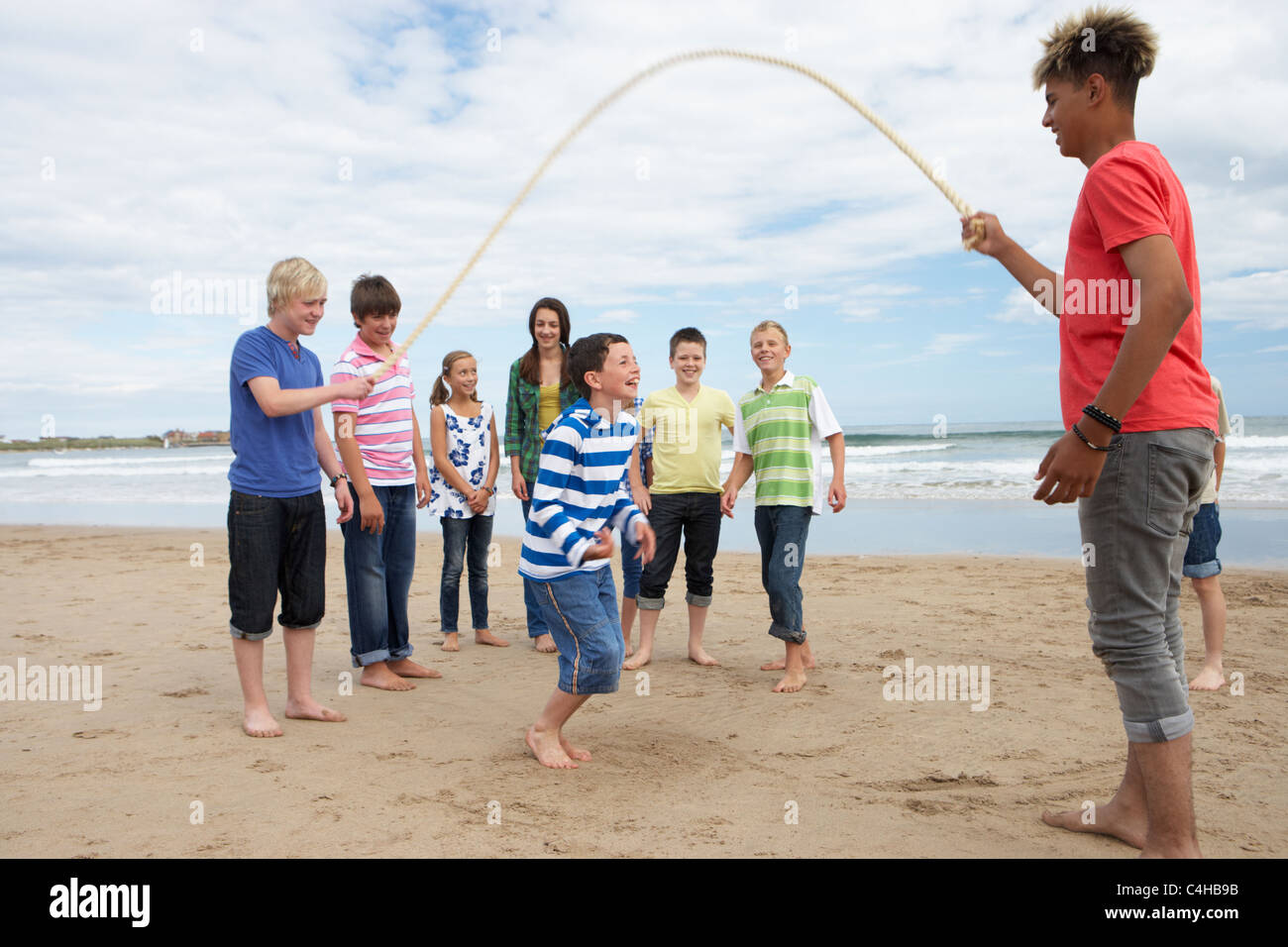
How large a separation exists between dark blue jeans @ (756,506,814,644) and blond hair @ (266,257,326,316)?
264 cm

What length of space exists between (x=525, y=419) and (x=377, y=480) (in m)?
1.27

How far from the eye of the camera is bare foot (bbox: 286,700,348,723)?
422cm

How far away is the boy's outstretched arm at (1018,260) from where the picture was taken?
116 inches

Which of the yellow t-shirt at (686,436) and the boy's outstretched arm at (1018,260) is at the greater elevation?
the boy's outstretched arm at (1018,260)

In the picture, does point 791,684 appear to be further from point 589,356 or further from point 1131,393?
point 1131,393

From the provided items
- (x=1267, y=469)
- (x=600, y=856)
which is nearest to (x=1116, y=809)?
(x=600, y=856)

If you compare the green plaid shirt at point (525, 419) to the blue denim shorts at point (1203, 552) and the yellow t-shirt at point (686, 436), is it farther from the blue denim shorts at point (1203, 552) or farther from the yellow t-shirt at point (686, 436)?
the blue denim shorts at point (1203, 552)

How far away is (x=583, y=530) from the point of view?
3578mm

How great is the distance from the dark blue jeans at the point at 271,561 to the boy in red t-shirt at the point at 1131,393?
125 inches

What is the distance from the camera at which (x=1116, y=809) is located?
2914mm

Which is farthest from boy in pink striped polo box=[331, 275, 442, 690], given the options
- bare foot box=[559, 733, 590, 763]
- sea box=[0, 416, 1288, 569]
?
sea box=[0, 416, 1288, 569]

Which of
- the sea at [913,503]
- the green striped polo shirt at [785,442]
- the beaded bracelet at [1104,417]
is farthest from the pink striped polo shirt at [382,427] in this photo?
the sea at [913,503]

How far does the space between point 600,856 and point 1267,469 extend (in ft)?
66.1

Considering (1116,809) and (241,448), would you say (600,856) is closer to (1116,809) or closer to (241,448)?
(1116,809)
